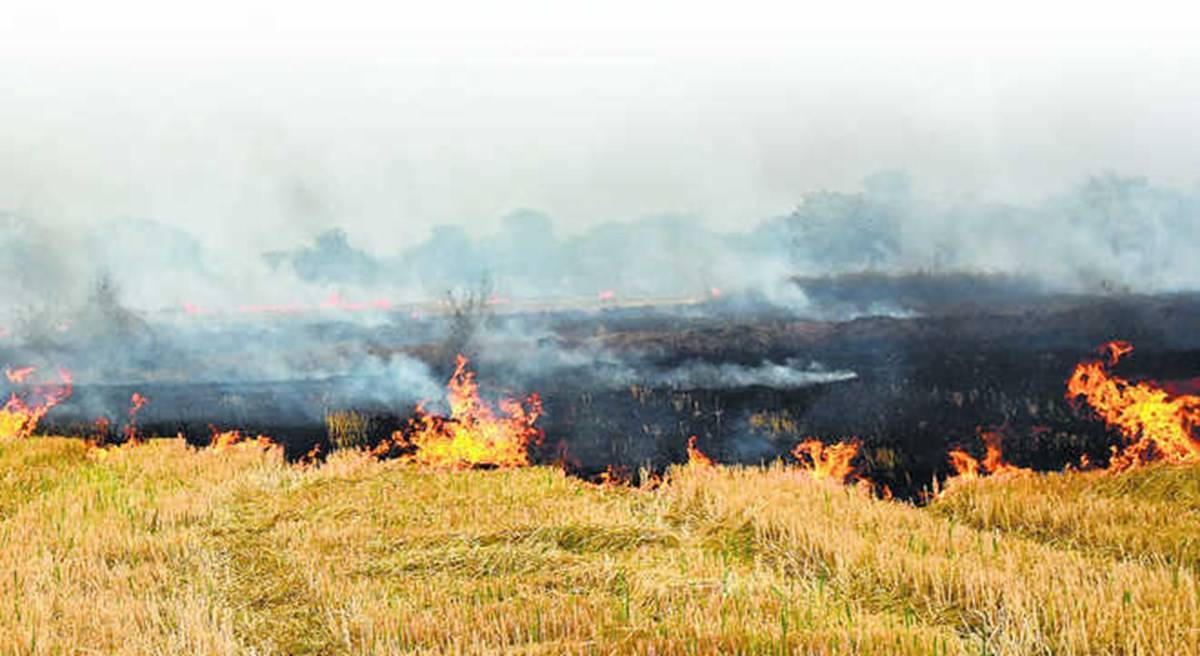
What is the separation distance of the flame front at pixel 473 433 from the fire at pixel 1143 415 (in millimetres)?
10646

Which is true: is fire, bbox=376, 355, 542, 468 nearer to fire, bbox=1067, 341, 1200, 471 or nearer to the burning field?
the burning field

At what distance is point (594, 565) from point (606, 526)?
1.75 metres

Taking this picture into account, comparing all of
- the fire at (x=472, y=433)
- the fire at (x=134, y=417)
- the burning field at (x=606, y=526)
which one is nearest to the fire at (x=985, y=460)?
the burning field at (x=606, y=526)

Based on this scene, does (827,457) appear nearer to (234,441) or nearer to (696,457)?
(696,457)

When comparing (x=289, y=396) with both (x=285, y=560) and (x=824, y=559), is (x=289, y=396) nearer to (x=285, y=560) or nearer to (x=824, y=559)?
(x=285, y=560)

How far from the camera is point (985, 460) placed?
65.2 feet

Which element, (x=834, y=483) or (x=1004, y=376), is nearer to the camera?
(x=834, y=483)

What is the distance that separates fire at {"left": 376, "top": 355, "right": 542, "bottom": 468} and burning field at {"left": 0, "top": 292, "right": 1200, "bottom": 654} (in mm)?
99

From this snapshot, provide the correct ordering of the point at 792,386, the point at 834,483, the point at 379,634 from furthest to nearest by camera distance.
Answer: the point at 792,386, the point at 834,483, the point at 379,634

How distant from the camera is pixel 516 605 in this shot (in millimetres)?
9016

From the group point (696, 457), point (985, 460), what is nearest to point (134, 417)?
point (696, 457)

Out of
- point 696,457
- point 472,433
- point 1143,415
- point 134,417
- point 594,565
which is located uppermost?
point 1143,415

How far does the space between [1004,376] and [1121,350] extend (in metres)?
3.59

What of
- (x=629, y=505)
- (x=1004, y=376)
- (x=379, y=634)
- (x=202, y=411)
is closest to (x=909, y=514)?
(x=629, y=505)
